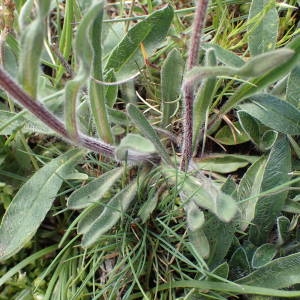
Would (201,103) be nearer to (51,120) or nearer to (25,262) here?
(51,120)

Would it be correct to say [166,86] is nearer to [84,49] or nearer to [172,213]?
[172,213]

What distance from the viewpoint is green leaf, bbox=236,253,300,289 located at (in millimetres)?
1750

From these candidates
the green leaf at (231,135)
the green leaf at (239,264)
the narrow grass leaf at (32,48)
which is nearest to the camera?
the narrow grass leaf at (32,48)

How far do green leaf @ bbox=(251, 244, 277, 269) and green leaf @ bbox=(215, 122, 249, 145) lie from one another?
1.46 ft

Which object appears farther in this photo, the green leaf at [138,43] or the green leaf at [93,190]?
the green leaf at [138,43]

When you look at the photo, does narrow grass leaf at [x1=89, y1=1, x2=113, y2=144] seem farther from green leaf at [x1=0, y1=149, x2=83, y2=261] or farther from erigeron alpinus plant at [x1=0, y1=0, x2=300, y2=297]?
green leaf at [x1=0, y1=149, x2=83, y2=261]

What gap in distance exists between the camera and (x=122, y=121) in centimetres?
206

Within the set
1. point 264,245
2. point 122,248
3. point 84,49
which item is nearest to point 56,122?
point 84,49

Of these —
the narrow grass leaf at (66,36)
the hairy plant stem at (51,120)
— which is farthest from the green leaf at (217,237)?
the narrow grass leaf at (66,36)

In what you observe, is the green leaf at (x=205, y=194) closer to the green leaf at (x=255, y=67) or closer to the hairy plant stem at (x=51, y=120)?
the hairy plant stem at (x=51, y=120)

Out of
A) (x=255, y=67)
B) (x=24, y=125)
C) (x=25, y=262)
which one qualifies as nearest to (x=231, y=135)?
(x=255, y=67)

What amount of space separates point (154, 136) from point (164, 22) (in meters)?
0.46

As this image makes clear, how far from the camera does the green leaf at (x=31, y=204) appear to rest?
6.14 ft

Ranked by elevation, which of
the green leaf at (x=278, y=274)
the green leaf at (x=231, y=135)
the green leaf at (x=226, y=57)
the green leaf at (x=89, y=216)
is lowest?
the green leaf at (x=278, y=274)
